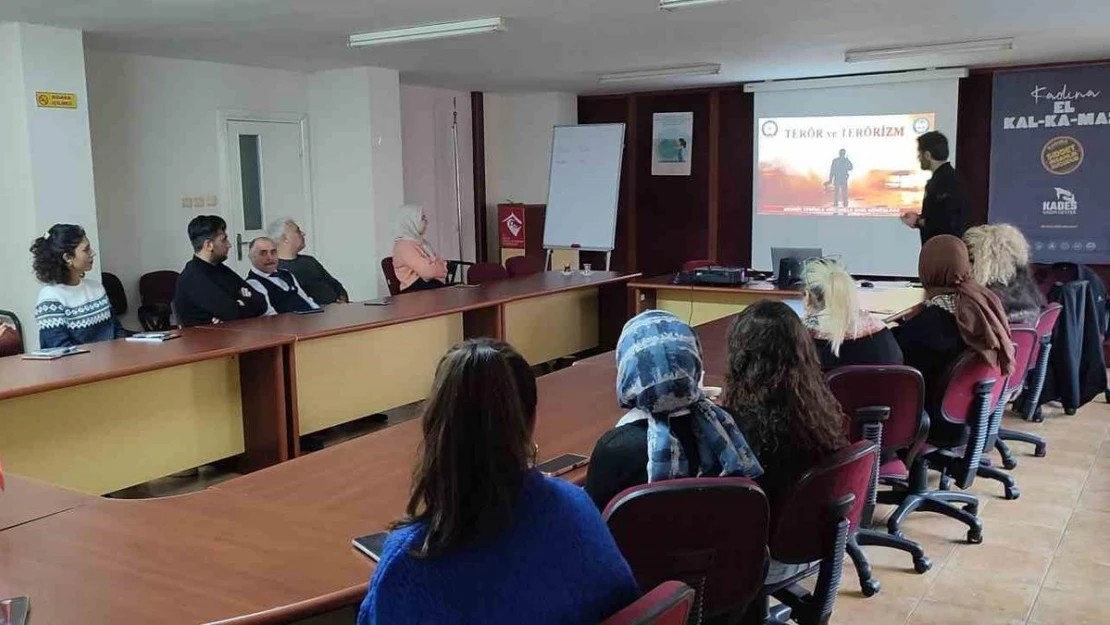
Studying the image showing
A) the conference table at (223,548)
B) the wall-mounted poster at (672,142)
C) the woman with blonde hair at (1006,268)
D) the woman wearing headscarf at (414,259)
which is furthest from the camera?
the wall-mounted poster at (672,142)

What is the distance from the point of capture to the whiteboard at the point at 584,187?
28.5ft

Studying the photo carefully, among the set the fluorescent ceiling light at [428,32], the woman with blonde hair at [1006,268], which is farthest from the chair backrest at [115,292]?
the woman with blonde hair at [1006,268]

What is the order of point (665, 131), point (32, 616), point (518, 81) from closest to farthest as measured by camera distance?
point (32, 616)
point (518, 81)
point (665, 131)

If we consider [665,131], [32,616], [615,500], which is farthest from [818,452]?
[665,131]

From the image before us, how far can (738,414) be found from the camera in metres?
2.19

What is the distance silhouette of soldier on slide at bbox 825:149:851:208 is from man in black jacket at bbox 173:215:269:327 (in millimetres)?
5413

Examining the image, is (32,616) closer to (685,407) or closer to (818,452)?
(685,407)

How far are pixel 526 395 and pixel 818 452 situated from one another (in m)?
1.10

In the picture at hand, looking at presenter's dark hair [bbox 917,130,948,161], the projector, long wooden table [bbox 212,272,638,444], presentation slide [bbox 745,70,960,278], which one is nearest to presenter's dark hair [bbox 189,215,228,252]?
long wooden table [bbox 212,272,638,444]

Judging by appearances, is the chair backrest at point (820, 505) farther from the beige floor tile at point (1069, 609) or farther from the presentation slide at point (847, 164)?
the presentation slide at point (847, 164)

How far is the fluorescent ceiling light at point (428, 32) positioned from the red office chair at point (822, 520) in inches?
147

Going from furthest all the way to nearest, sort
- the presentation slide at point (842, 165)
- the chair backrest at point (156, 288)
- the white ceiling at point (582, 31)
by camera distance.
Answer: the presentation slide at point (842, 165)
the chair backrest at point (156, 288)
the white ceiling at point (582, 31)

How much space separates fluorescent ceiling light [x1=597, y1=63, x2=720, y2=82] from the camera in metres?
7.32

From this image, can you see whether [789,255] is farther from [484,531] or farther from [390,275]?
[484,531]
